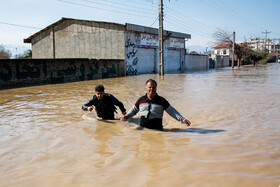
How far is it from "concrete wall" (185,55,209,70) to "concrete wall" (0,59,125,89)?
1893 cm

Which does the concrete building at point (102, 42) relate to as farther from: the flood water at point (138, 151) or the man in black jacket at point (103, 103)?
the man in black jacket at point (103, 103)

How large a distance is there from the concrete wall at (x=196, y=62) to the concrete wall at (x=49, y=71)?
1893cm

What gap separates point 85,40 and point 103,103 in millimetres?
22219

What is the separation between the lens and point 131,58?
25547 mm

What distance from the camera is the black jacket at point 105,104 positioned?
17.9 ft

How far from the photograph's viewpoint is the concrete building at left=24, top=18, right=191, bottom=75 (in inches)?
979

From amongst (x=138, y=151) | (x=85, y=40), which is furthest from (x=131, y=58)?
(x=138, y=151)

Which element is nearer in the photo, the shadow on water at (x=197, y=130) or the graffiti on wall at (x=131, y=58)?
the shadow on water at (x=197, y=130)

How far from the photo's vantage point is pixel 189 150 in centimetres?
387

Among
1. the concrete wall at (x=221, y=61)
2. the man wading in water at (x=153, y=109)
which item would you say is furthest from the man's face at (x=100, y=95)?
the concrete wall at (x=221, y=61)

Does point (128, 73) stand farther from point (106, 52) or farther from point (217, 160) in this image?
point (217, 160)

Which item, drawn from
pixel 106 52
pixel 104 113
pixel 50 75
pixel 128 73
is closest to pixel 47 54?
pixel 106 52

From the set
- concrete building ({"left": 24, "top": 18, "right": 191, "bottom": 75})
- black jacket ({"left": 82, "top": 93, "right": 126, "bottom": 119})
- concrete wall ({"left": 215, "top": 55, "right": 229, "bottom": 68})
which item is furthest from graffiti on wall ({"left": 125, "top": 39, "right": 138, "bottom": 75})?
concrete wall ({"left": 215, "top": 55, "right": 229, "bottom": 68})

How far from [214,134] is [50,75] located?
13305 mm
